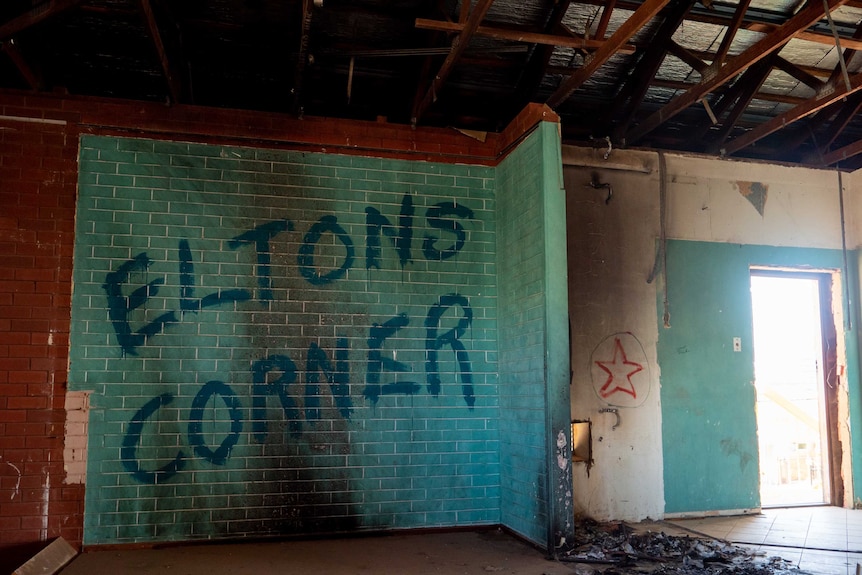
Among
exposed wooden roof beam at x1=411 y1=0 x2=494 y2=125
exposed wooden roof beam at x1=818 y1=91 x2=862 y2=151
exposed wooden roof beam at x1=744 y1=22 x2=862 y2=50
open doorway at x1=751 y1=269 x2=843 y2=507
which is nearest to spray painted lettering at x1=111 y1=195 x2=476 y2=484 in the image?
exposed wooden roof beam at x1=411 y1=0 x2=494 y2=125

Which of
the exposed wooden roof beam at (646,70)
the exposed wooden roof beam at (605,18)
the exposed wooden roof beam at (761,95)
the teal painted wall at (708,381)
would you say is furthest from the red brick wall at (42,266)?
the teal painted wall at (708,381)

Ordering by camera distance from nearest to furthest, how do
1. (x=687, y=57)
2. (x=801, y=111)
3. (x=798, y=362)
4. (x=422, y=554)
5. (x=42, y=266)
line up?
(x=422, y=554), (x=42, y=266), (x=687, y=57), (x=801, y=111), (x=798, y=362)

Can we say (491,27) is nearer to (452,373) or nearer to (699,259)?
(452,373)

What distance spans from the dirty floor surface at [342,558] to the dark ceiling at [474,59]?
3306 millimetres

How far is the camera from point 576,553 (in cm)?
446

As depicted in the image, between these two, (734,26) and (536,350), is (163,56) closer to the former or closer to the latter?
(536,350)

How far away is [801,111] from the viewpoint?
5.32 meters

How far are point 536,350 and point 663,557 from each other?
162cm

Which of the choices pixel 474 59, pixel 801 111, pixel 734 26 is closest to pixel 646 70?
pixel 734 26

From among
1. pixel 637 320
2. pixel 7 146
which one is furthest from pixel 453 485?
pixel 7 146

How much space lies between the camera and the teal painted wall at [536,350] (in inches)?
180

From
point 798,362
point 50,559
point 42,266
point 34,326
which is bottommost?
point 50,559

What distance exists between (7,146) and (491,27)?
3607mm

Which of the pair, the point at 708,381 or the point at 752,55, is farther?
the point at 708,381
